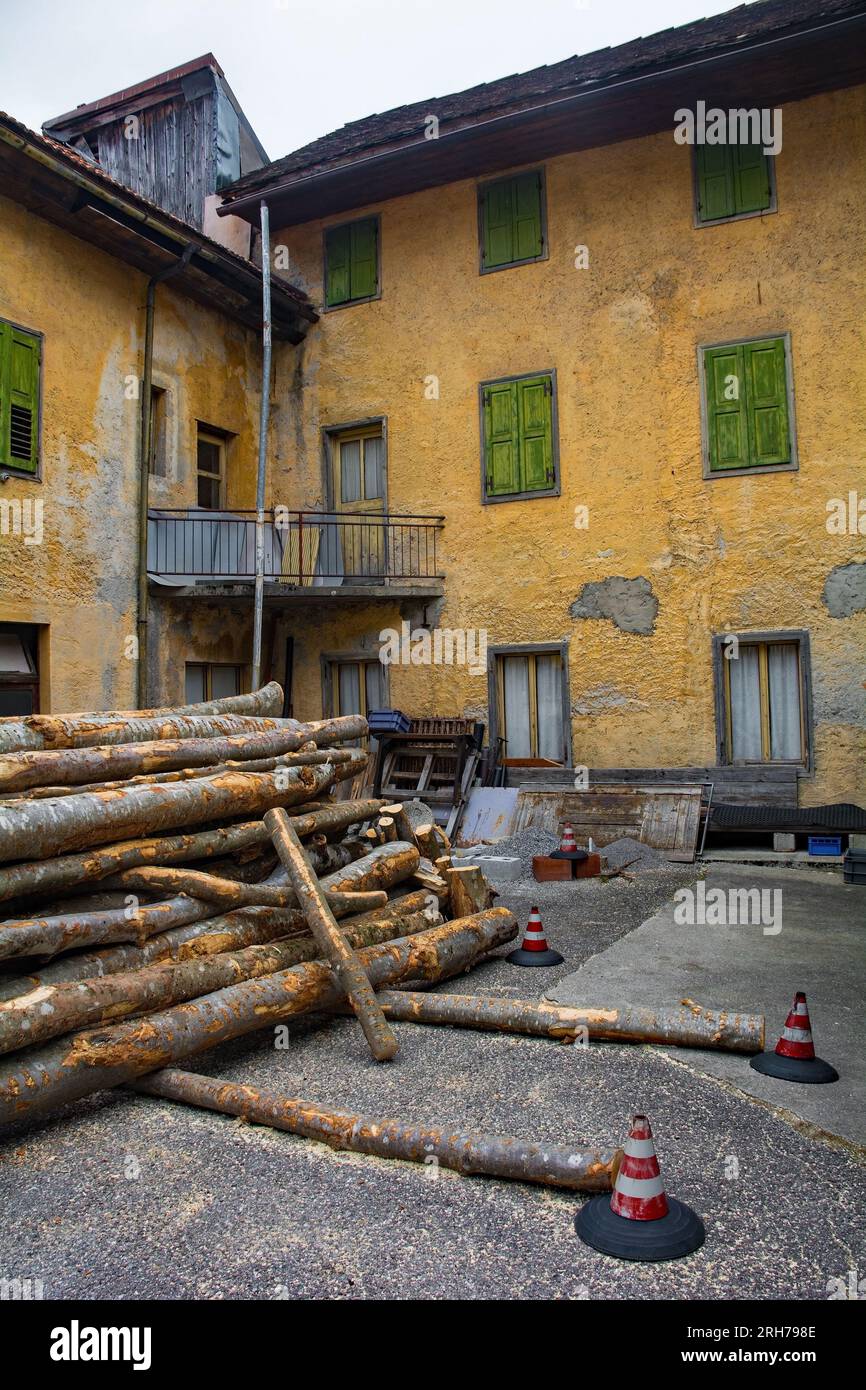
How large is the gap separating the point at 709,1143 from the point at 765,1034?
1339mm

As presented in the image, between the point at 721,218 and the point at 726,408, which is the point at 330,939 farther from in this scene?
the point at 721,218

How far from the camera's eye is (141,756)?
231 inches

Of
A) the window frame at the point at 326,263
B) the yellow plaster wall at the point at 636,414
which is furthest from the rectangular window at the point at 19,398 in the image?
the window frame at the point at 326,263

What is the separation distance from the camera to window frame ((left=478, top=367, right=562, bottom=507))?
44.1ft

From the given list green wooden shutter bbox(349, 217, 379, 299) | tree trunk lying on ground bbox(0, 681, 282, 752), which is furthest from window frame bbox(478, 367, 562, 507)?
tree trunk lying on ground bbox(0, 681, 282, 752)

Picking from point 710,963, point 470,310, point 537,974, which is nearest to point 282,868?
point 537,974

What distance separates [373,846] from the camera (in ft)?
23.9

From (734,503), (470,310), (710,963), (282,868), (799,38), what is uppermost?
(799,38)

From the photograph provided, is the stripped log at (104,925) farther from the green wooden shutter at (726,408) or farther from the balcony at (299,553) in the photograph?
the green wooden shutter at (726,408)

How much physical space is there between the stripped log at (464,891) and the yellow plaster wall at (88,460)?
6.47 metres

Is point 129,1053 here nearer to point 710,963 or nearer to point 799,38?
point 710,963

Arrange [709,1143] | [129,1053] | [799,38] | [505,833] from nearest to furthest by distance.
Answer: [709,1143] < [129,1053] < [799,38] < [505,833]

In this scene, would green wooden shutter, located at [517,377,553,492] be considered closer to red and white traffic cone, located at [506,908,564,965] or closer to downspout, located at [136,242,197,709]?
downspout, located at [136,242,197,709]

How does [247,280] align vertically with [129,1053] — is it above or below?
above
